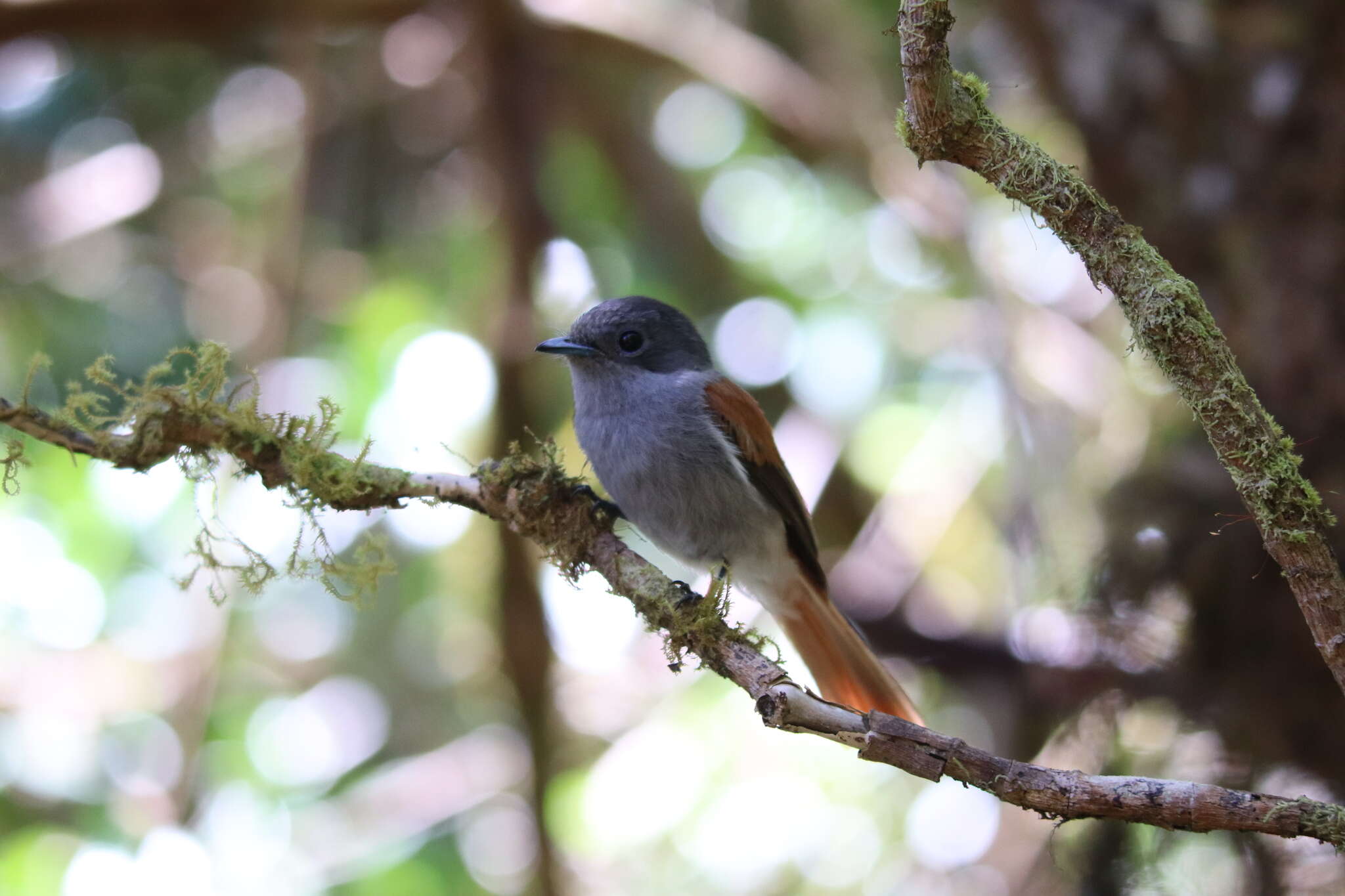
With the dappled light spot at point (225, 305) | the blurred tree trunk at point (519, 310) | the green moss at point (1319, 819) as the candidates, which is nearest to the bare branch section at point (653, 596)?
the green moss at point (1319, 819)

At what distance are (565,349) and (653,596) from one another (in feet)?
3.59

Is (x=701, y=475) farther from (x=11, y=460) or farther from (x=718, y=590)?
(x=11, y=460)

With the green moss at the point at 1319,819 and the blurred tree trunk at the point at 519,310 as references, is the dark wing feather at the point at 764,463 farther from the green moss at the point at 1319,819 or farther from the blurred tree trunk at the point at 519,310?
the green moss at the point at 1319,819

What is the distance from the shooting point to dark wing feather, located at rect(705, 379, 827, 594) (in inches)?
124

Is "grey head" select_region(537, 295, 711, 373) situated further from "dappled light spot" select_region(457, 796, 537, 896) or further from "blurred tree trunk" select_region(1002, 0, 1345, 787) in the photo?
"dappled light spot" select_region(457, 796, 537, 896)

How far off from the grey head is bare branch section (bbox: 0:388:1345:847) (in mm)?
748

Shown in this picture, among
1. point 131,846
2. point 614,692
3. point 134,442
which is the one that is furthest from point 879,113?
point 131,846

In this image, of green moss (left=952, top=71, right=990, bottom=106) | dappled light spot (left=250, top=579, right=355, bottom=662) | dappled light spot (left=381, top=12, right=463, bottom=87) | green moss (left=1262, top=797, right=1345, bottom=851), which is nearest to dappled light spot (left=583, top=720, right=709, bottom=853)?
dappled light spot (left=250, top=579, right=355, bottom=662)

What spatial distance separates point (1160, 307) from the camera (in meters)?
1.52

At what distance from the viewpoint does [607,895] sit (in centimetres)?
539

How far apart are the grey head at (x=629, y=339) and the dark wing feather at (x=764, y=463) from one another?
0.21m

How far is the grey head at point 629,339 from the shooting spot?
10.4 ft

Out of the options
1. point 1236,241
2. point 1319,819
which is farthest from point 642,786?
point 1319,819

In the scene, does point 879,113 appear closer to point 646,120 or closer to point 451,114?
point 646,120
